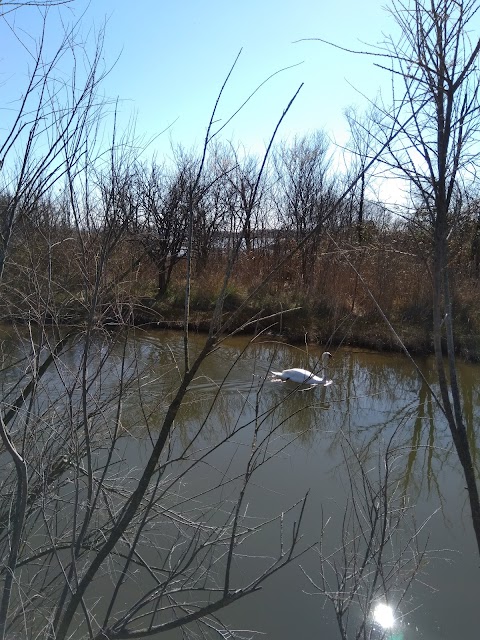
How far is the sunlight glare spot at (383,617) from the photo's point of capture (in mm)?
3001

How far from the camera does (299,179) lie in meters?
16.1

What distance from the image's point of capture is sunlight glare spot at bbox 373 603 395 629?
3001 mm

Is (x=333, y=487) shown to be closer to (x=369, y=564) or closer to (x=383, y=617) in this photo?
(x=369, y=564)

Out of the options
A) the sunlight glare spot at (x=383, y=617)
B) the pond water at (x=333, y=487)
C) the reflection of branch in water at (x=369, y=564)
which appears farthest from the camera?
the sunlight glare spot at (x=383, y=617)

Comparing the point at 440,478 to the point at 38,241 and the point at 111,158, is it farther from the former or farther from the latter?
the point at 111,158

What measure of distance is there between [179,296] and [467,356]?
23.2 feet

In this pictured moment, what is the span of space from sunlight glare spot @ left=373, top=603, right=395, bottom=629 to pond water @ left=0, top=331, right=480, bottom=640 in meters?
0.05

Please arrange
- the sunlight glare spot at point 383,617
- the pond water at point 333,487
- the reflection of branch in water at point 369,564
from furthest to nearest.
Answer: the sunlight glare spot at point 383,617
the pond water at point 333,487
the reflection of branch in water at point 369,564

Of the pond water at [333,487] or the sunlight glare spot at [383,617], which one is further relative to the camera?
the sunlight glare spot at [383,617]

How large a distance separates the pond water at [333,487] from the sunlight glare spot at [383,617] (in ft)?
0.17

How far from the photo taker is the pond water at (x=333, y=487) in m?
2.62

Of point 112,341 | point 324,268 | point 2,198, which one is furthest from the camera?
point 324,268

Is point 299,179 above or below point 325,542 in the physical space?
above

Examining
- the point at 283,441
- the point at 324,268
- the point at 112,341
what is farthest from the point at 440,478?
the point at 324,268
